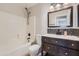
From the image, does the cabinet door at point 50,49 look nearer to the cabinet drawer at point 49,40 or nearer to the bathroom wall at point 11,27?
the cabinet drawer at point 49,40

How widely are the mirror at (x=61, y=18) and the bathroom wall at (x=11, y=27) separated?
392 millimetres

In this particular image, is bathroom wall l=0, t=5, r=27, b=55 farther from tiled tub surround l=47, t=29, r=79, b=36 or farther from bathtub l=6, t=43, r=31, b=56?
tiled tub surround l=47, t=29, r=79, b=36

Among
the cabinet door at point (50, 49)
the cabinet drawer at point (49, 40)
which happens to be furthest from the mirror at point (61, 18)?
the cabinet door at point (50, 49)

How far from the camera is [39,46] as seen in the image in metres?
1.61

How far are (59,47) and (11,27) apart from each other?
2.47 ft

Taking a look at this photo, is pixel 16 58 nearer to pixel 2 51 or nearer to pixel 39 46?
pixel 2 51

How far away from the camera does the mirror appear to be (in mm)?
1630

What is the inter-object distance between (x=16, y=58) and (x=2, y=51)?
0.24 meters

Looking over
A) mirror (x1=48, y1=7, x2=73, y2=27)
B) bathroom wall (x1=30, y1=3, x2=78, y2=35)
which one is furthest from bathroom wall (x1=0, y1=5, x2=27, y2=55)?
mirror (x1=48, y1=7, x2=73, y2=27)

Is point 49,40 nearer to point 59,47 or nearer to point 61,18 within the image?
point 59,47

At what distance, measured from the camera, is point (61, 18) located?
1.63 meters

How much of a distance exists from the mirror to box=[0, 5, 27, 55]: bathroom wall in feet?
1.29

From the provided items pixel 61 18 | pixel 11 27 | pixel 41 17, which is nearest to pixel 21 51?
pixel 11 27

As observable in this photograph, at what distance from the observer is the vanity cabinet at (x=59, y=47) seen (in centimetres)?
155
